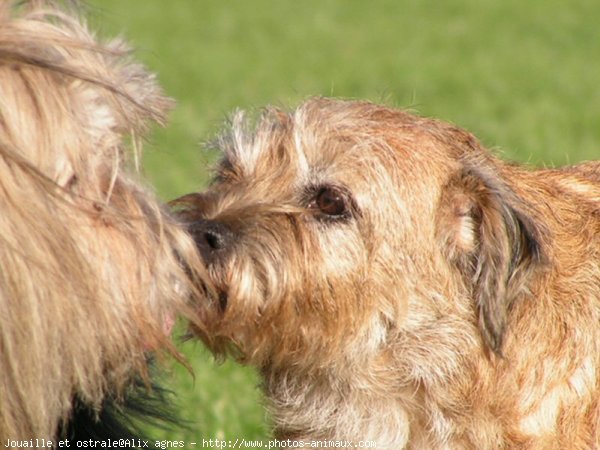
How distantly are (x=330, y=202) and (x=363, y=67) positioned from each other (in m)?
12.7

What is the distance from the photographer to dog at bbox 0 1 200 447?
3.20 m

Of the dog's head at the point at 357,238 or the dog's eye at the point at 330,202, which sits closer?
the dog's head at the point at 357,238

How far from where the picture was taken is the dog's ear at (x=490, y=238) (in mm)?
3840

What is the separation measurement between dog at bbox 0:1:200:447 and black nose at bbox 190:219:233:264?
14 centimetres

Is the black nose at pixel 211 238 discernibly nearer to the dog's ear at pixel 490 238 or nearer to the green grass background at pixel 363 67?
the dog's ear at pixel 490 238

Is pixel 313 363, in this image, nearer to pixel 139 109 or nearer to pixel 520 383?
pixel 520 383

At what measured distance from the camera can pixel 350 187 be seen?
4.01 meters

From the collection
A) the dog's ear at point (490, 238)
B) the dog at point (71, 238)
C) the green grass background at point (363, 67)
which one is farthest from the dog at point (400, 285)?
the green grass background at point (363, 67)

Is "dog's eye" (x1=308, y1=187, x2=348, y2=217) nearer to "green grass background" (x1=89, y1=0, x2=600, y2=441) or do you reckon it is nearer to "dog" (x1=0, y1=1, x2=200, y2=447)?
"dog" (x1=0, y1=1, x2=200, y2=447)

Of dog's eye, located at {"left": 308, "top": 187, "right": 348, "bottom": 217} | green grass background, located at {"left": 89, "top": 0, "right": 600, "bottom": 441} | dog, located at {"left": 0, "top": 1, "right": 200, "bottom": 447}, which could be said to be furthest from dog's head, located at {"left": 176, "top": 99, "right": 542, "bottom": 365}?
green grass background, located at {"left": 89, "top": 0, "right": 600, "bottom": 441}

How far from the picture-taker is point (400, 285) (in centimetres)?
397

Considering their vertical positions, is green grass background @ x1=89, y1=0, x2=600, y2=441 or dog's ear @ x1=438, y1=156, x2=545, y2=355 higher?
dog's ear @ x1=438, y1=156, x2=545, y2=355

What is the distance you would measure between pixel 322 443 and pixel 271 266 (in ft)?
2.45

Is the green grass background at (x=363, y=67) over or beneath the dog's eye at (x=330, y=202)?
beneath
